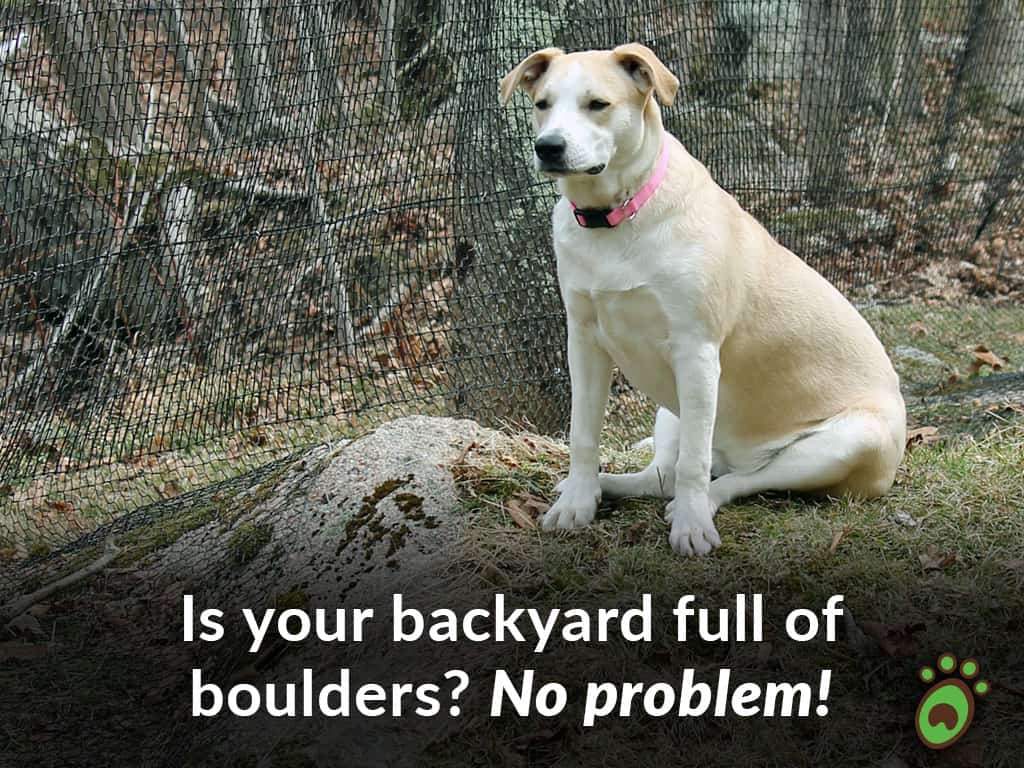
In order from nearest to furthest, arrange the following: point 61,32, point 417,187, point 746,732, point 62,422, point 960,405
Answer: point 746,732 < point 61,32 < point 62,422 < point 417,187 < point 960,405

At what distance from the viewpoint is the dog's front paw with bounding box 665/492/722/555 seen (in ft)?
11.6

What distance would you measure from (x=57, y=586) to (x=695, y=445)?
8.70ft

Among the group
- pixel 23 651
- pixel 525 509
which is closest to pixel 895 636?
pixel 525 509

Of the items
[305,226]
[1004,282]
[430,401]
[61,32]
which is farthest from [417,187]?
[1004,282]

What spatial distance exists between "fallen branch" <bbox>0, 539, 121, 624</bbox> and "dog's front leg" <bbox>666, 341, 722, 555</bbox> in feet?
7.95

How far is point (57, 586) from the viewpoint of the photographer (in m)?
4.25

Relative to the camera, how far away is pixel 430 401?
5309 millimetres

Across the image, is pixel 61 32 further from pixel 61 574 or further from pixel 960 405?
pixel 960 405

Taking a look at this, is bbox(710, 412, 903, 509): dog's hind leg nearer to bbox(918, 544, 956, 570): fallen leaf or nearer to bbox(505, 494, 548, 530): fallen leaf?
bbox(918, 544, 956, 570): fallen leaf

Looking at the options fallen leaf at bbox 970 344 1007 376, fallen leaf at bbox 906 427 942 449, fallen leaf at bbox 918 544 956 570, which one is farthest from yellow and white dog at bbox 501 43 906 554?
fallen leaf at bbox 970 344 1007 376

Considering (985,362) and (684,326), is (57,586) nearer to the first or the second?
(684,326)

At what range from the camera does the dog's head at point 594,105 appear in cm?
319

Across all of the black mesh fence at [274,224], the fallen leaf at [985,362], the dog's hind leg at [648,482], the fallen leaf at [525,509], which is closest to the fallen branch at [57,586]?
the black mesh fence at [274,224]

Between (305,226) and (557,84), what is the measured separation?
2026 millimetres
